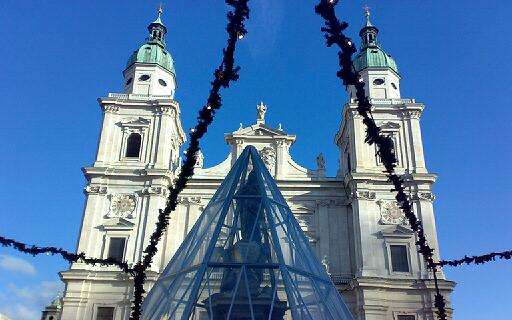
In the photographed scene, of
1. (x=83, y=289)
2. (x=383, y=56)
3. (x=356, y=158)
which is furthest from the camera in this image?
(x=383, y=56)

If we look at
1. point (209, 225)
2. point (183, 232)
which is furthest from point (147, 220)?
point (209, 225)

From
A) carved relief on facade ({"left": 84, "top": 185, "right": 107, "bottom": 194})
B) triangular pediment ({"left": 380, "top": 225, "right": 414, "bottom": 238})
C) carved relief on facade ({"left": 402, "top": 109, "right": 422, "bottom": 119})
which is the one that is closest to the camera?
triangular pediment ({"left": 380, "top": 225, "right": 414, "bottom": 238})

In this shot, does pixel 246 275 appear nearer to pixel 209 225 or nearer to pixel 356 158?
pixel 209 225

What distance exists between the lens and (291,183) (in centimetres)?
3478

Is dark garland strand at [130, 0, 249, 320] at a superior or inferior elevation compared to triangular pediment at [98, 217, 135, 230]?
inferior

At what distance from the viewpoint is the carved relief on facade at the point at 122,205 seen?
3259 centimetres

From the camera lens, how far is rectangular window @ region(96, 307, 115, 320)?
29.5 m

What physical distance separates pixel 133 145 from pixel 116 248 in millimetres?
7358

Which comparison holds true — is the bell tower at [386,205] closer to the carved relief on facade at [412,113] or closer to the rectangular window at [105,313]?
the carved relief on facade at [412,113]

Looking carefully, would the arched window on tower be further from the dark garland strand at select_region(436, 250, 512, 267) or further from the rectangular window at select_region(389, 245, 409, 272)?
the dark garland strand at select_region(436, 250, 512, 267)

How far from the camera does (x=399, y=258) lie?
31109mm

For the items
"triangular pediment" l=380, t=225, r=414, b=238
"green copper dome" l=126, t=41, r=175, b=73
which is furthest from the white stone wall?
"green copper dome" l=126, t=41, r=175, b=73

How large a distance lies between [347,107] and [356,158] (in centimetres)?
428

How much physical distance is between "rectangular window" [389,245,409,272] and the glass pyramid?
614 inches
